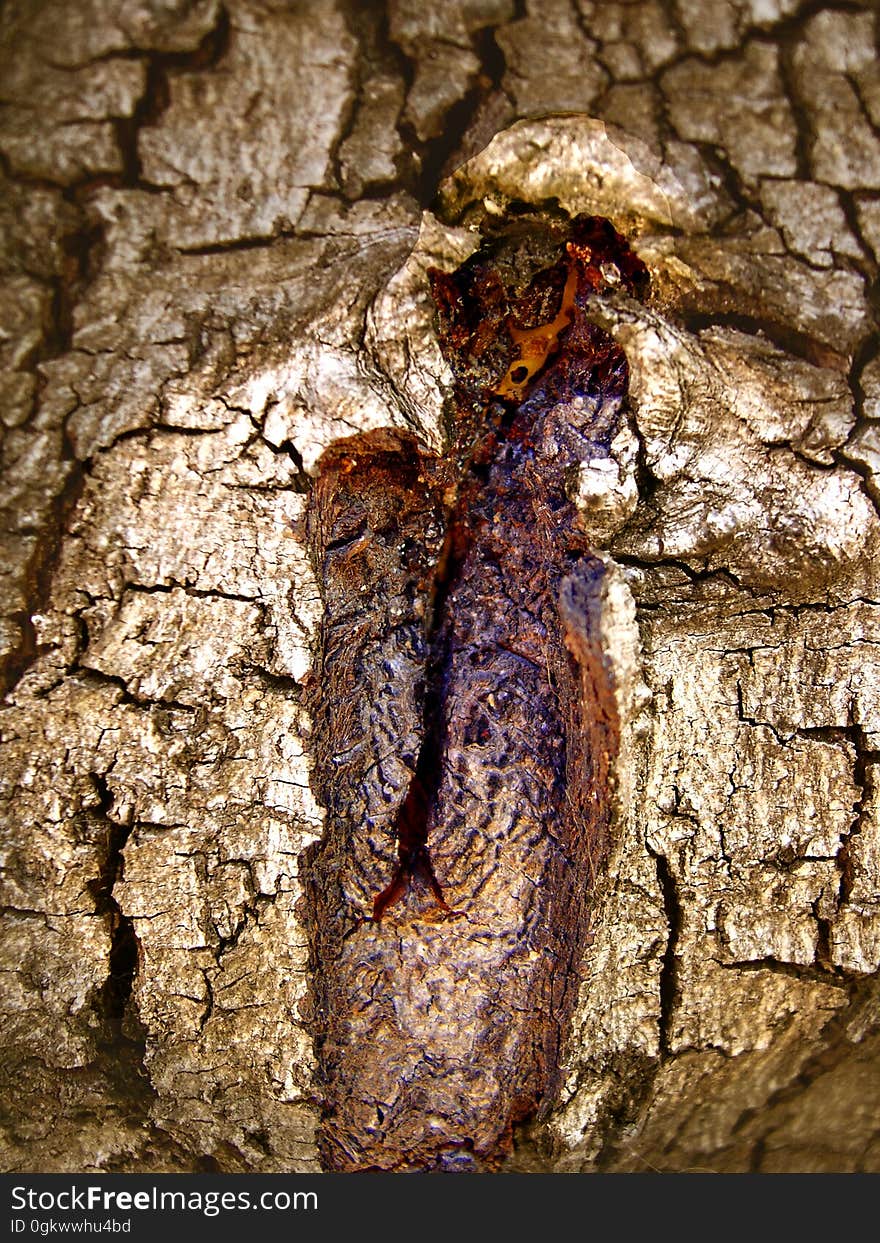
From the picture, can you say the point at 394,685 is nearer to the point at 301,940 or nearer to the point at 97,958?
the point at 301,940

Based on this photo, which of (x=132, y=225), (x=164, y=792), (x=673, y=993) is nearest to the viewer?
(x=132, y=225)

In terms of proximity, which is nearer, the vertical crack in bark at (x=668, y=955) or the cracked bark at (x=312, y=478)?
Result: the cracked bark at (x=312, y=478)

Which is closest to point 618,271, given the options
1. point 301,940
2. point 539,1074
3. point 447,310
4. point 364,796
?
point 447,310

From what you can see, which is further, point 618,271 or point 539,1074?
point 539,1074

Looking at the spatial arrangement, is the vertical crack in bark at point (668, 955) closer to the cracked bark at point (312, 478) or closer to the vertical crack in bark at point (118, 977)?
the cracked bark at point (312, 478)

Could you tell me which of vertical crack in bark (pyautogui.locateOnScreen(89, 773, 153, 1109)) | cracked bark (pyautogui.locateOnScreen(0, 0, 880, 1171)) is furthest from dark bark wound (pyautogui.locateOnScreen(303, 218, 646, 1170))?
vertical crack in bark (pyautogui.locateOnScreen(89, 773, 153, 1109))

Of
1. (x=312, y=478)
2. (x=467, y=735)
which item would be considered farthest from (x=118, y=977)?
(x=312, y=478)

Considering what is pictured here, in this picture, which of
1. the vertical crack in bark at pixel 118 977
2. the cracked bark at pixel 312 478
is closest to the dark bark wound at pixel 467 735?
the cracked bark at pixel 312 478
